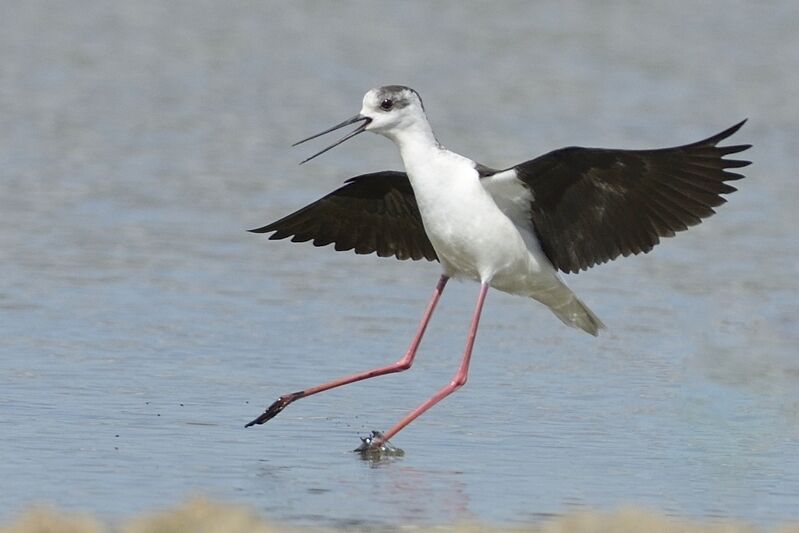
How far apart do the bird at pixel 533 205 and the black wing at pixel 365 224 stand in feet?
0.57

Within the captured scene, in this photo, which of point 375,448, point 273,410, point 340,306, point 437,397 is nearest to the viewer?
point 375,448

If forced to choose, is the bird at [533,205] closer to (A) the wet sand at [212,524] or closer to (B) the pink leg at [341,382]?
(B) the pink leg at [341,382]

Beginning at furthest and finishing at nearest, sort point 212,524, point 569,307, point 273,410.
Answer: point 569,307 < point 273,410 < point 212,524

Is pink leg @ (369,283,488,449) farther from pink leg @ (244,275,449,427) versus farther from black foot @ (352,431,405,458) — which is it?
pink leg @ (244,275,449,427)

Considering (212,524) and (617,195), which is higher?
(617,195)

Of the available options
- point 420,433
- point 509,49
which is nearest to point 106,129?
point 509,49

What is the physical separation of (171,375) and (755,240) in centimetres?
521

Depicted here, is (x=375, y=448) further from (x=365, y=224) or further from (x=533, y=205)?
(x=365, y=224)

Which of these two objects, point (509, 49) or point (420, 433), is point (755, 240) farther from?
point (509, 49)

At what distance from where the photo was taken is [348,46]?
1986 cm

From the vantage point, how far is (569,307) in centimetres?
834

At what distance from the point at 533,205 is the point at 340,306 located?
2509 millimetres

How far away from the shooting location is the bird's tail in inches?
324

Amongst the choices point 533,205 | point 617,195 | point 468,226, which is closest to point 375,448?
point 468,226
